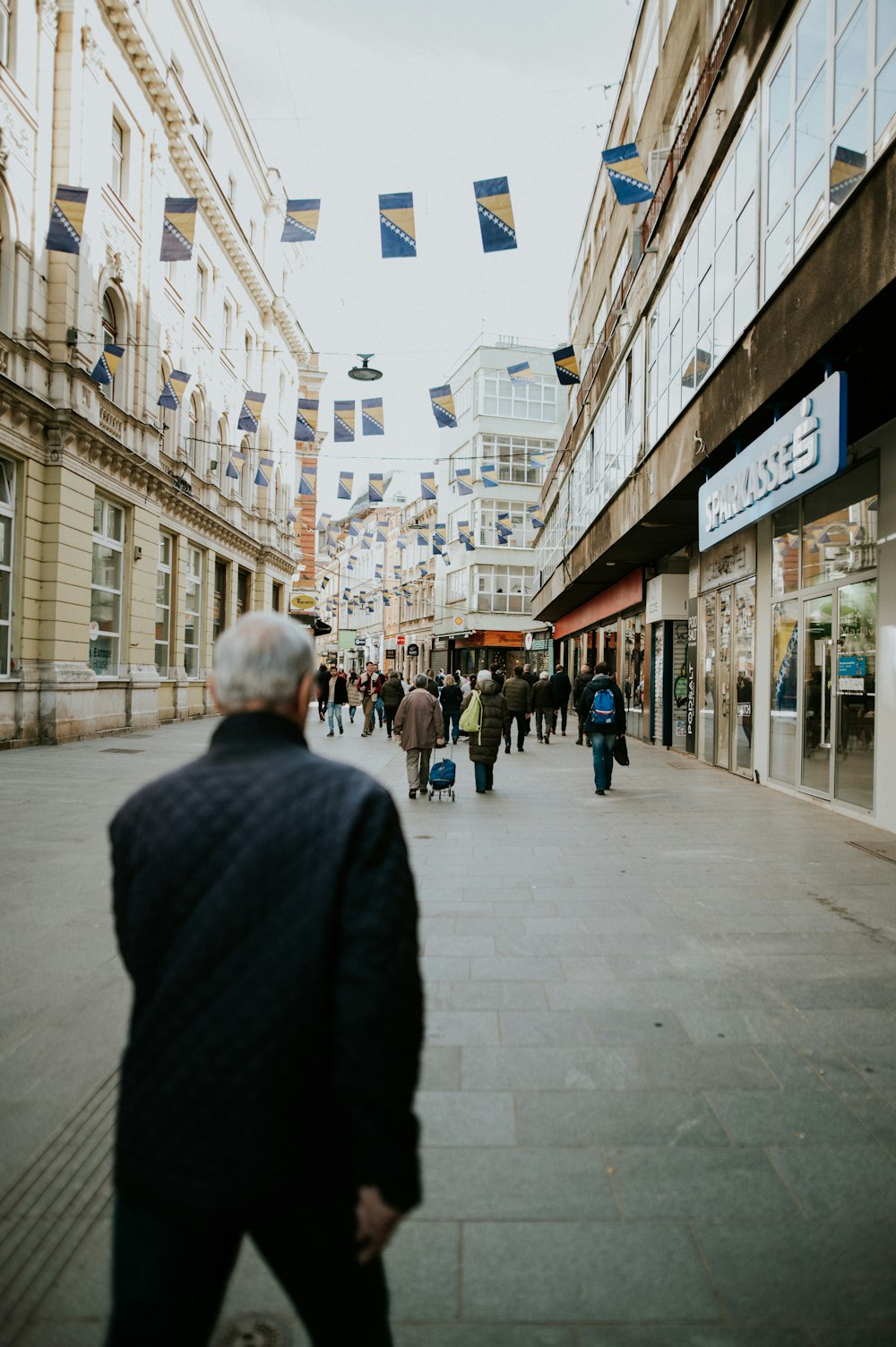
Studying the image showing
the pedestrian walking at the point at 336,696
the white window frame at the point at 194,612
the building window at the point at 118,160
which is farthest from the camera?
the white window frame at the point at 194,612

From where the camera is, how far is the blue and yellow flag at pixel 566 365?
1516cm

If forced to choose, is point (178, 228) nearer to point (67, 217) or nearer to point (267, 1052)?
point (67, 217)

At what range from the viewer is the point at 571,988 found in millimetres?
4816

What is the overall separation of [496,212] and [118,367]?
495 inches

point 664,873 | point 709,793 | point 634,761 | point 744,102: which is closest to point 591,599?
point 634,761

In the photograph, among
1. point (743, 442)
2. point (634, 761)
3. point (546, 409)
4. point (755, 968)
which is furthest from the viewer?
point (546, 409)

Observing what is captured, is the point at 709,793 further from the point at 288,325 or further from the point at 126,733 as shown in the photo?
the point at 288,325

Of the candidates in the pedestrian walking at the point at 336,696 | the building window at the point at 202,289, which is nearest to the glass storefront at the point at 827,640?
the pedestrian walking at the point at 336,696

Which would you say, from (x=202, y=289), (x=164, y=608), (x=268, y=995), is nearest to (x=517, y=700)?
(x=164, y=608)

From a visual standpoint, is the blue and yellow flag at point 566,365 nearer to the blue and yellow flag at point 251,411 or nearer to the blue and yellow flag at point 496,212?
the blue and yellow flag at point 496,212

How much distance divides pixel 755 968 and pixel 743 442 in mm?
7805

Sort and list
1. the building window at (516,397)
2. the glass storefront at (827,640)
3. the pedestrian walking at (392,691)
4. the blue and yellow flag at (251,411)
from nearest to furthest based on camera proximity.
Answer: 1. the glass storefront at (827,640)
2. the pedestrian walking at (392,691)
3. the blue and yellow flag at (251,411)
4. the building window at (516,397)

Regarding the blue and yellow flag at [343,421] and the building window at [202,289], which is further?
the building window at [202,289]

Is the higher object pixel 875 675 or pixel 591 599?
pixel 591 599
